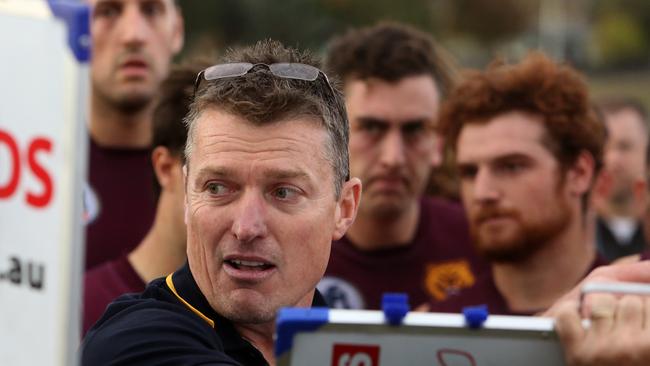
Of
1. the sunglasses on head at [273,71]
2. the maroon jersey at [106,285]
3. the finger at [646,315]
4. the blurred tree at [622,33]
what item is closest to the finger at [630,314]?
the finger at [646,315]

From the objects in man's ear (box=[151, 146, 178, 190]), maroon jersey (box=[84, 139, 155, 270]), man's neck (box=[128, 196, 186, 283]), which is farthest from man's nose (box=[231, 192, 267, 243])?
maroon jersey (box=[84, 139, 155, 270])

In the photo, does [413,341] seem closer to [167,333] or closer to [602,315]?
[602,315]

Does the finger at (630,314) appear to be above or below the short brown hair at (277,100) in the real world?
below

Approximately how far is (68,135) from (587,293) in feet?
3.16

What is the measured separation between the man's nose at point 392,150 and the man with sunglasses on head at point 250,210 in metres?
2.73

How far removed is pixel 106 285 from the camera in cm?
455

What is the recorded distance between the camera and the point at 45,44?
2.35 m

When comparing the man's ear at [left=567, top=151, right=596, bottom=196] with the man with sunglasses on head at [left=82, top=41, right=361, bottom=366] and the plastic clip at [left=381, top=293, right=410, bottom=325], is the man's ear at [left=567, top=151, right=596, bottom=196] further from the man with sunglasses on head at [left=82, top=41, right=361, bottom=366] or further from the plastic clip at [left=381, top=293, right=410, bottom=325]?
the plastic clip at [left=381, top=293, right=410, bottom=325]

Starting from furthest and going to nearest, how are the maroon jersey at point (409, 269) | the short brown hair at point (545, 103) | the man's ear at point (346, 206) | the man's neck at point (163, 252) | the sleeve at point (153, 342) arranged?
the maroon jersey at point (409, 269) → the short brown hair at point (545, 103) → the man's neck at point (163, 252) → the man's ear at point (346, 206) → the sleeve at point (153, 342)

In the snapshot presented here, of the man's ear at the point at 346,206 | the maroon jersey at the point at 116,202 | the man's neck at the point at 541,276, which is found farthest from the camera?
the maroon jersey at the point at 116,202

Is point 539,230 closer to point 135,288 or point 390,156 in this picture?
point 390,156

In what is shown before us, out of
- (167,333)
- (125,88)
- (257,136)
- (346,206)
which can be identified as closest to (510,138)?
(125,88)

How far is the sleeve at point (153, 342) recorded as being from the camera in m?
2.56

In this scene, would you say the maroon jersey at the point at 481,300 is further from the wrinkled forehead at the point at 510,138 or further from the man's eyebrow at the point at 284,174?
the man's eyebrow at the point at 284,174
